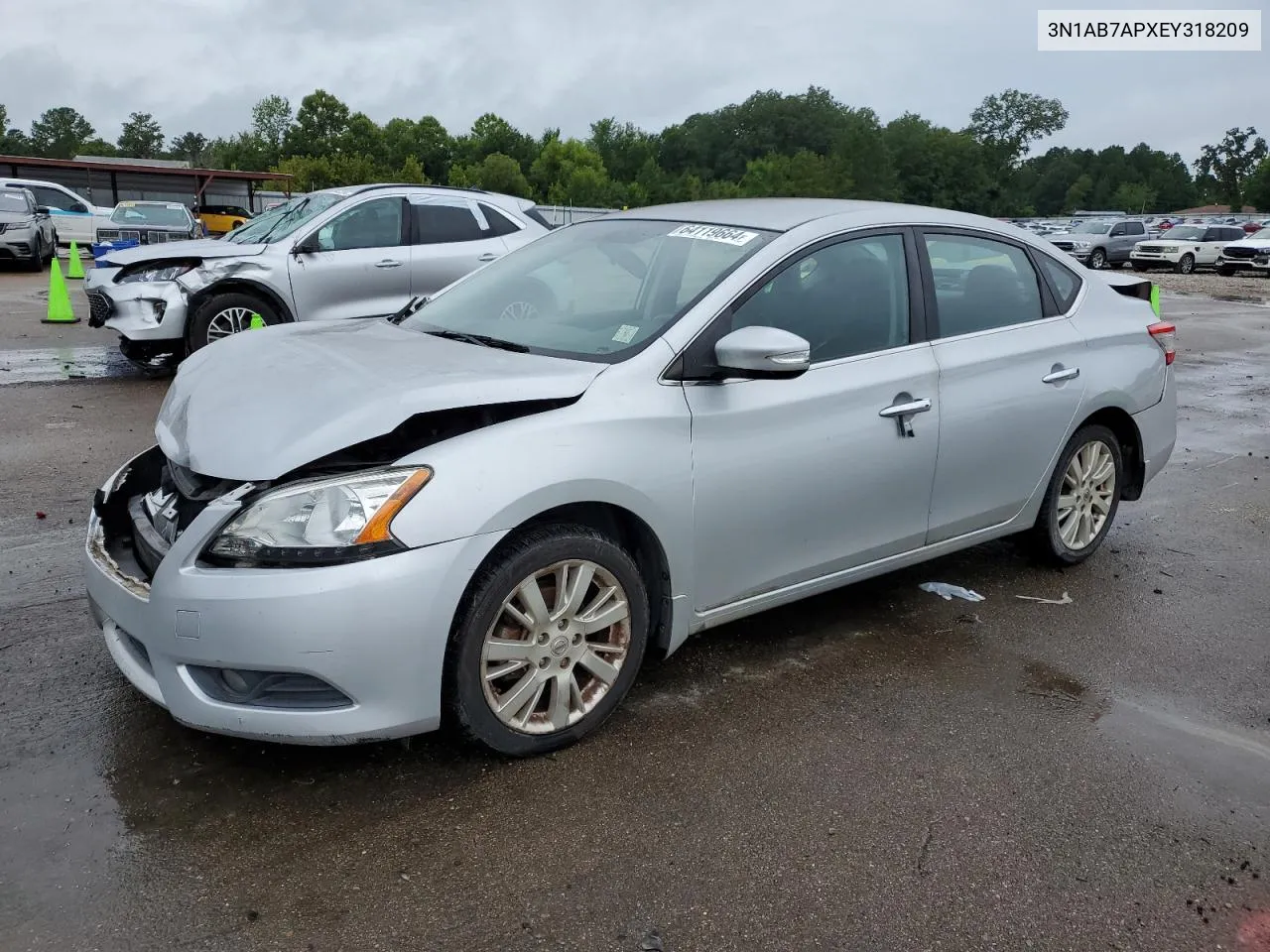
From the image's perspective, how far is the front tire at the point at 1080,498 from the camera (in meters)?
4.98

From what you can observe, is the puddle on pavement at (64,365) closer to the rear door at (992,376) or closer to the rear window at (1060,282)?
the rear door at (992,376)

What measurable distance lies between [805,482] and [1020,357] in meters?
1.43

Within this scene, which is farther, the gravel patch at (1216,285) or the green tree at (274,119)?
the green tree at (274,119)

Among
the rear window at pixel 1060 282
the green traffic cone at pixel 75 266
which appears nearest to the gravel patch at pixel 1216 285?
the rear window at pixel 1060 282

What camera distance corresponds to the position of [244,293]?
938 centimetres

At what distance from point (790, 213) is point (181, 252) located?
693 cm

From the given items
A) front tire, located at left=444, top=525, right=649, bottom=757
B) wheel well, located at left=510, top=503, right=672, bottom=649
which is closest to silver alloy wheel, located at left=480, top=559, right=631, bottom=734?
front tire, located at left=444, top=525, right=649, bottom=757

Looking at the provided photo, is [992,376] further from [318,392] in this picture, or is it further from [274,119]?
[274,119]

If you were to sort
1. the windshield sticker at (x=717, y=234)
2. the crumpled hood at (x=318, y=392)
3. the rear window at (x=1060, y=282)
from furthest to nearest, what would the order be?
the rear window at (x=1060, y=282), the windshield sticker at (x=717, y=234), the crumpled hood at (x=318, y=392)

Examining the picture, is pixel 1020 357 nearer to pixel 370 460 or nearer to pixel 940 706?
pixel 940 706

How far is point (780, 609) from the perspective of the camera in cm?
464

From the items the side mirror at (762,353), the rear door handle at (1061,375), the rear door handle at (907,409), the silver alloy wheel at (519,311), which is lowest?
the rear door handle at (907,409)

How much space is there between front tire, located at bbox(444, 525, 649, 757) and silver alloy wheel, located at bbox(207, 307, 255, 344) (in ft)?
22.9

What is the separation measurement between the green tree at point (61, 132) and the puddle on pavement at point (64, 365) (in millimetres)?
136765
